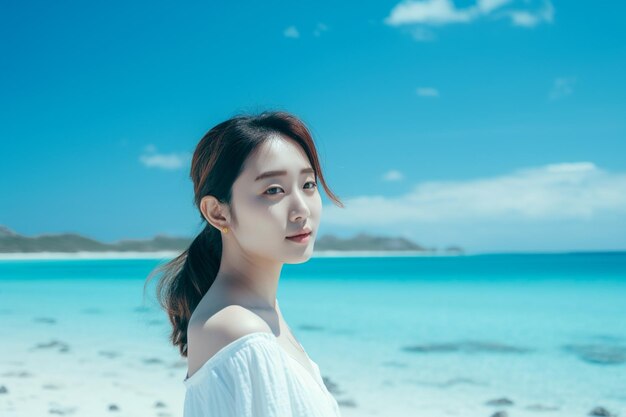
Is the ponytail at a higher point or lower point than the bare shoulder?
higher

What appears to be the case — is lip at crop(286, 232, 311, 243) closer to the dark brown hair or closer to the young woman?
the young woman

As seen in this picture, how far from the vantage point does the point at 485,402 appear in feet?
23.9

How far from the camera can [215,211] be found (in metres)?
1.82

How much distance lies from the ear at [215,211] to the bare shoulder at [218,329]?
0.24m

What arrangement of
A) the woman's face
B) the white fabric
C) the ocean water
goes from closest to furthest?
1. the white fabric
2. the woman's face
3. the ocean water

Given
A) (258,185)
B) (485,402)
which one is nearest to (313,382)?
(258,185)

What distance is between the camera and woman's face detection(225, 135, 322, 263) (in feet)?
5.69

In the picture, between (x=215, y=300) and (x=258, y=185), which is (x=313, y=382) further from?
(x=258, y=185)

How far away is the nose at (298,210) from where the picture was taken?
174 centimetres

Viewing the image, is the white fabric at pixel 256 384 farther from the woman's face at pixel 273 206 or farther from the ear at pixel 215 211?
the ear at pixel 215 211

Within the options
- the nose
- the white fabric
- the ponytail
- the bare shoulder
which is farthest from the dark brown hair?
the white fabric

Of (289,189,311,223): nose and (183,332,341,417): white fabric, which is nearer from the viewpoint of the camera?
(183,332,341,417): white fabric

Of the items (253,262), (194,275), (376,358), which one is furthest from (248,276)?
(376,358)

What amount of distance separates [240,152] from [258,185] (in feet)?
0.35
